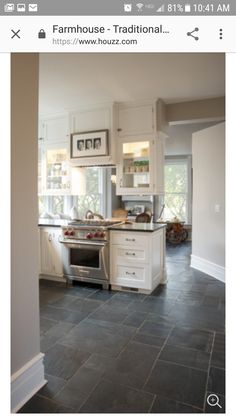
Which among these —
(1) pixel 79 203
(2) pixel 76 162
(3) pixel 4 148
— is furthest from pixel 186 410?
(1) pixel 79 203

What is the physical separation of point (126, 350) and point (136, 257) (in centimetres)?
123

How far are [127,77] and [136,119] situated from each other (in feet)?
2.39

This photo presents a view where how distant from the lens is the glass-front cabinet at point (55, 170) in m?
4.01

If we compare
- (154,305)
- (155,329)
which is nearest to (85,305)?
(154,305)

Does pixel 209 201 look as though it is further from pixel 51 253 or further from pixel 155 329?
pixel 51 253

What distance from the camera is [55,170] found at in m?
4.14

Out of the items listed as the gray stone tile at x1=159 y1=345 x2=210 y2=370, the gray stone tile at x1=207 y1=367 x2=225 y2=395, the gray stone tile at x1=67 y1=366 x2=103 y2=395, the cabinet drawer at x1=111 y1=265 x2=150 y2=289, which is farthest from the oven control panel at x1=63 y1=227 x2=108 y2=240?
the gray stone tile at x1=207 y1=367 x2=225 y2=395

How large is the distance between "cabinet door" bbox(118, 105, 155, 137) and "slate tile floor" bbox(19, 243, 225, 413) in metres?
2.09

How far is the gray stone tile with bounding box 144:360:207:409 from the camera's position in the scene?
1.45 meters

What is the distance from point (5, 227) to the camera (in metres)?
0.90

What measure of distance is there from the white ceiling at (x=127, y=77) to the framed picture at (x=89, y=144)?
0.43 metres

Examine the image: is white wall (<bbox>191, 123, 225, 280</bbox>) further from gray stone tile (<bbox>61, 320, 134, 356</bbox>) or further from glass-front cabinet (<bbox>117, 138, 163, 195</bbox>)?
gray stone tile (<bbox>61, 320, 134, 356</bbox>)

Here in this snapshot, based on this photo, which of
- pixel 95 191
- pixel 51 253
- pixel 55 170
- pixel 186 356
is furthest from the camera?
pixel 95 191
